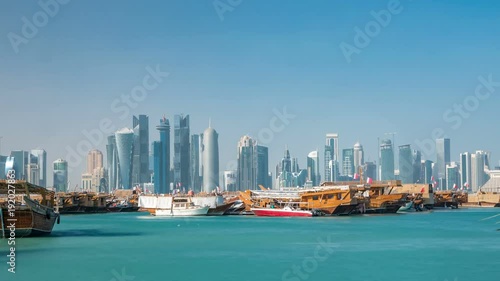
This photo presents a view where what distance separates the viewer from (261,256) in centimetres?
4688

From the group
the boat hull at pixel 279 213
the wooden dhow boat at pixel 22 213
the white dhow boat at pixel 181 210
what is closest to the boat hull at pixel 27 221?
the wooden dhow boat at pixel 22 213

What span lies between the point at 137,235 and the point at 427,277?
34.8m

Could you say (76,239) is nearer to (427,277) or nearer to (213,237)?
(213,237)

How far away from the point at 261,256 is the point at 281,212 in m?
55.4

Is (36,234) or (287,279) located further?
(36,234)

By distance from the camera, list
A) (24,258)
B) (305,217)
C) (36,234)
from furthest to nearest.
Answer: (305,217)
(36,234)
(24,258)

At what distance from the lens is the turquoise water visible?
125 feet

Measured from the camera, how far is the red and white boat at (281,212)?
98375 mm

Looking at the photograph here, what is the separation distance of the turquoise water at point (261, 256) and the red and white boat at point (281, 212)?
30.7 meters

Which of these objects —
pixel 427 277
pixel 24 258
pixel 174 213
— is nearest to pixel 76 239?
pixel 24 258

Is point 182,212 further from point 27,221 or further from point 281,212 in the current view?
point 27,221

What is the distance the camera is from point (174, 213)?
363 feet

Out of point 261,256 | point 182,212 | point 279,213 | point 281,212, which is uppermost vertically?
point 261,256

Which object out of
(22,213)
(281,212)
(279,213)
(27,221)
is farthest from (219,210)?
(22,213)
